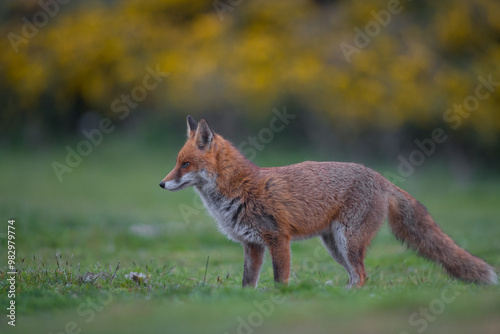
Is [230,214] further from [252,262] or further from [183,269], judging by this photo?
[183,269]

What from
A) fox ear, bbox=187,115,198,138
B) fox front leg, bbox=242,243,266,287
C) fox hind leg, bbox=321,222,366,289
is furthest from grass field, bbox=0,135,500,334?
fox ear, bbox=187,115,198,138

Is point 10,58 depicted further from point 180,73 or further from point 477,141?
point 477,141

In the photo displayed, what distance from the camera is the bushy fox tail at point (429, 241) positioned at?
312 inches

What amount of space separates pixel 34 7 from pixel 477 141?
20.4 metres

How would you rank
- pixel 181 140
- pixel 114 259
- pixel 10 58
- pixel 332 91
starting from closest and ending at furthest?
pixel 114 259, pixel 332 91, pixel 181 140, pixel 10 58

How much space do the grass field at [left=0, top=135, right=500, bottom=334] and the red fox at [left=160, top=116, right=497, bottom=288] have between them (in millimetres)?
438

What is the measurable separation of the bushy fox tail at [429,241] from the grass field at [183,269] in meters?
0.26

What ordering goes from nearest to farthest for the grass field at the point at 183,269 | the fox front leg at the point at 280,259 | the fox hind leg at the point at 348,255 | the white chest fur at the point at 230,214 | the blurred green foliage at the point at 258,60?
the grass field at the point at 183,269
the fox front leg at the point at 280,259
the white chest fur at the point at 230,214
the fox hind leg at the point at 348,255
the blurred green foliage at the point at 258,60

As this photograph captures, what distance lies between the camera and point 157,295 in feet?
22.8

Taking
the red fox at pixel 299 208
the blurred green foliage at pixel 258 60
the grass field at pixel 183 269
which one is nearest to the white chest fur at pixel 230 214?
the red fox at pixel 299 208

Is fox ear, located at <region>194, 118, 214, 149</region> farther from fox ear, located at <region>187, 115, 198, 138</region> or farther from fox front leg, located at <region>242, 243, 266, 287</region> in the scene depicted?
fox front leg, located at <region>242, 243, 266, 287</region>

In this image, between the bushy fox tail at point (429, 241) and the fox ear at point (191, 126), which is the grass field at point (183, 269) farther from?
the fox ear at point (191, 126)

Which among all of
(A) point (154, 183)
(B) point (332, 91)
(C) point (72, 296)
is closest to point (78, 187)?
(A) point (154, 183)

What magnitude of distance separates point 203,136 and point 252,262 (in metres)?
1.91
